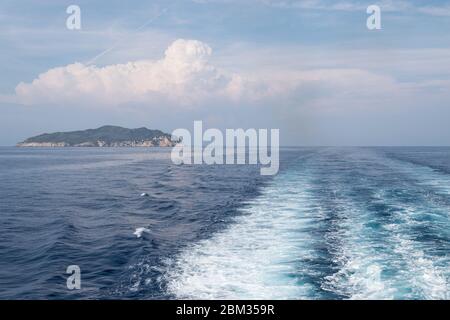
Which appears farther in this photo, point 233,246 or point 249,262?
point 233,246

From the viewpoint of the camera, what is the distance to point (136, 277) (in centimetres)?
1590

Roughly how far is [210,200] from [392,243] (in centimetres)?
2045

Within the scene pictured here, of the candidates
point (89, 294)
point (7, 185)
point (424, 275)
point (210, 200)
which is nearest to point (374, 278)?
point (424, 275)

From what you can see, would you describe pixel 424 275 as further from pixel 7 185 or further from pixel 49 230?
pixel 7 185

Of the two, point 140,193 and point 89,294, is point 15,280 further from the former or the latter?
point 140,193

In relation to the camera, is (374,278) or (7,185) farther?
(7,185)

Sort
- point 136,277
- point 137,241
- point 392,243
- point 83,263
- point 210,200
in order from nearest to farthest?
point 136,277
point 83,263
point 392,243
point 137,241
point 210,200

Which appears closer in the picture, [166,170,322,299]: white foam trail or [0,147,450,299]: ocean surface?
[166,170,322,299]: white foam trail

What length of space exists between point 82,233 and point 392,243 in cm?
1756

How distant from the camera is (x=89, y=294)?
14.3 meters

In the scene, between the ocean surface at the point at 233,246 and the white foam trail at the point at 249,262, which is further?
the ocean surface at the point at 233,246

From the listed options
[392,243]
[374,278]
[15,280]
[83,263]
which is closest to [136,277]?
[83,263]
